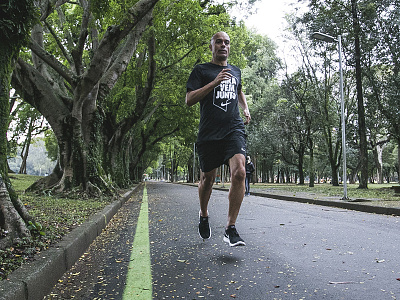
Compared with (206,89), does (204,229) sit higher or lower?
lower

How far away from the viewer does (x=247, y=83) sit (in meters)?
39.5

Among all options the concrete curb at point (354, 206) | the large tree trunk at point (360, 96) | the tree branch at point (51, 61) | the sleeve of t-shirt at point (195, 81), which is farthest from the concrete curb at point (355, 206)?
the large tree trunk at point (360, 96)

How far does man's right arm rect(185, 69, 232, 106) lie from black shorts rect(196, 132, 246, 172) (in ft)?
1.55

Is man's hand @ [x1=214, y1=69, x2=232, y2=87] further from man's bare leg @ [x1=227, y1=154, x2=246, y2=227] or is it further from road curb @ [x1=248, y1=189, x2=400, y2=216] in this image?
road curb @ [x1=248, y1=189, x2=400, y2=216]

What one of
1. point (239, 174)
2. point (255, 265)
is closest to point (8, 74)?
point (239, 174)

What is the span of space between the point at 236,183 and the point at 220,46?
4.80ft

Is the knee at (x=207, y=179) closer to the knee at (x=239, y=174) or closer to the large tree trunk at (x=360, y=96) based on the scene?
the knee at (x=239, y=174)

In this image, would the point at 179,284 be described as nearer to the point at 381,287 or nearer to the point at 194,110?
the point at 381,287

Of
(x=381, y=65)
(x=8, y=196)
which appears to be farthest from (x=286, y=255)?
(x=381, y=65)

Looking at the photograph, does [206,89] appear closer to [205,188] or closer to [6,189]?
[205,188]

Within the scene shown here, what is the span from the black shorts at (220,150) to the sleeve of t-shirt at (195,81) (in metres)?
0.59

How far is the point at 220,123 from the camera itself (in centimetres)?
373

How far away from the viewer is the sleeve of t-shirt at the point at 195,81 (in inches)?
149

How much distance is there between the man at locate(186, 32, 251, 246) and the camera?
362 cm
